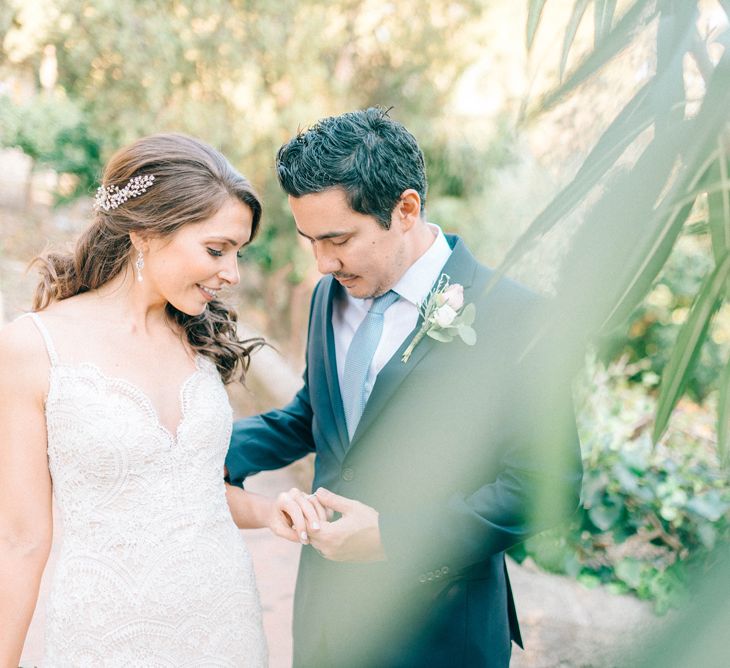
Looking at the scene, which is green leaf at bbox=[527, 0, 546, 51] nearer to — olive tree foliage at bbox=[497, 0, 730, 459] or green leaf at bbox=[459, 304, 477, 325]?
olive tree foliage at bbox=[497, 0, 730, 459]

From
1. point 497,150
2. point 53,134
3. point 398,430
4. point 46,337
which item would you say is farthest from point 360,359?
point 53,134

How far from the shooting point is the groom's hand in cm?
178

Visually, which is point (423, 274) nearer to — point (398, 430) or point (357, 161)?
point (357, 161)

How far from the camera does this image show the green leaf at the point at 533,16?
800mm

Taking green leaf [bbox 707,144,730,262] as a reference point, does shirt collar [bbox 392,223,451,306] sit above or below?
below

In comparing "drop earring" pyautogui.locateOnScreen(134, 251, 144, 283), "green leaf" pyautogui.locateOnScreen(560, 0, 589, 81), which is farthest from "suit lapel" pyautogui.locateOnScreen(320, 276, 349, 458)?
"green leaf" pyautogui.locateOnScreen(560, 0, 589, 81)

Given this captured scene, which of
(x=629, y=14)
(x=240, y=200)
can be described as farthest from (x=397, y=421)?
(x=629, y=14)

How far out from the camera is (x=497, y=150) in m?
9.82

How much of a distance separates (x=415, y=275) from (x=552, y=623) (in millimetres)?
1620

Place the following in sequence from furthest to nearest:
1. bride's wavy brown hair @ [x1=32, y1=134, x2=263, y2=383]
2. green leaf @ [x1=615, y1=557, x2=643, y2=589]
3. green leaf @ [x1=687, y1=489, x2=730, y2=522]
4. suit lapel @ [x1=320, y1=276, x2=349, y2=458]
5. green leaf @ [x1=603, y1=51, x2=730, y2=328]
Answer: green leaf @ [x1=615, y1=557, x2=643, y2=589] → green leaf @ [x1=687, y1=489, x2=730, y2=522] → suit lapel @ [x1=320, y1=276, x2=349, y2=458] → bride's wavy brown hair @ [x1=32, y1=134, x2=263, y2=383] → green leaf @ [x1=603, y1=51, x2=730, y2=328]

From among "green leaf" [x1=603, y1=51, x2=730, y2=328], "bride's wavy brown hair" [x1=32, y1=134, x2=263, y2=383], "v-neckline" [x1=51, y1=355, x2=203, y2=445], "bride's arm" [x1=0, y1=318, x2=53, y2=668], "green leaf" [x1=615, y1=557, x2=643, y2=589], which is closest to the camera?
"green leaf" [x1=603, y1=51, x2=730, y2=328]

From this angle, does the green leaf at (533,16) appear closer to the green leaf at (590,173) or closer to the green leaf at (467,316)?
the green leaf at (590,173)

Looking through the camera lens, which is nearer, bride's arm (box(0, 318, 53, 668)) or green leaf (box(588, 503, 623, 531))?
bride's arm (box(0, 318, 53, 668))

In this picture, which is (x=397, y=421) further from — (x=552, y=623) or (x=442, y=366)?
(x=552, y=623)
